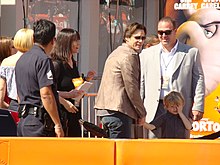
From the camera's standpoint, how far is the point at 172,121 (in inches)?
350

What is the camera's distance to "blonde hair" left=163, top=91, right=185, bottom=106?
8.70 meters

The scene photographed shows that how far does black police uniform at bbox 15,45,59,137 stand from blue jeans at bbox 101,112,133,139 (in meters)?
0.89

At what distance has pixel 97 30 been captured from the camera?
50.6 ft

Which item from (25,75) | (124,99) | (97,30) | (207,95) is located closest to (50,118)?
(25,75)

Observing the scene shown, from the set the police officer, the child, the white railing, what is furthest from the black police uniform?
the white railing

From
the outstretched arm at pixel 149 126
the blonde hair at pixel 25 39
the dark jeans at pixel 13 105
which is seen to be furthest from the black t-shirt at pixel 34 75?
the outstretched arm at pixel 149 126

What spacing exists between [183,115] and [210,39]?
2.70 metres

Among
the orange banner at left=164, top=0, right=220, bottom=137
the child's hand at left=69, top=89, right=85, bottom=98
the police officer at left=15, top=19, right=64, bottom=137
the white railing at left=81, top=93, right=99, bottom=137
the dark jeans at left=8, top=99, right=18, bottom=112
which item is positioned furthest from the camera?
the white railing at left=81, top=93, right=99, bottom=137

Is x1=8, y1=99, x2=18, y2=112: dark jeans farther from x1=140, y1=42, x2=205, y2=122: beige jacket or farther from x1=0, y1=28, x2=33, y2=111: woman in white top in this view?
x1=140, y1=42, x2=205, y2=122: beige jacket

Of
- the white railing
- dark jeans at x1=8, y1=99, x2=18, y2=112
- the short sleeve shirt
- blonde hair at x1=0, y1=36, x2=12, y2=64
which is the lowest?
the white railing

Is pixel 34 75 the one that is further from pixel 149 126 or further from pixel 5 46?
pixel 5 46

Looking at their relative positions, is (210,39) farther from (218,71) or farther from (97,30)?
(97,30)

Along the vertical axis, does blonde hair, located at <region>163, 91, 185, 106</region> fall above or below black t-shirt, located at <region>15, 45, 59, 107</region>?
below

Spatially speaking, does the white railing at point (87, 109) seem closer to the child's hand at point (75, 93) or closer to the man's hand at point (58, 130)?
the child's hand at point (75, 93)
